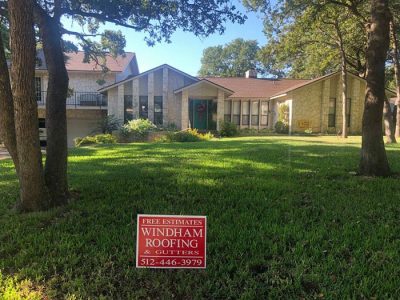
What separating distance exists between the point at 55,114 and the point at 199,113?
69.4 ft

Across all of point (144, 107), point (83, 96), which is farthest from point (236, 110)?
point (83, 96)

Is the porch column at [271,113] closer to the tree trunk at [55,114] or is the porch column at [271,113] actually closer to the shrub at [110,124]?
the shrub at [110,124]

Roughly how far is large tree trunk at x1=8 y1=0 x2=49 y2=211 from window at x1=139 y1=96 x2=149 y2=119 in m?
20.9

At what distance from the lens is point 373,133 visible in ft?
23.6

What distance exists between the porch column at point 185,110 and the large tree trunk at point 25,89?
68.5 ft

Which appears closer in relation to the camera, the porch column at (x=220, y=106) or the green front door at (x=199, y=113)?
the porch column at (x=220, y=106)

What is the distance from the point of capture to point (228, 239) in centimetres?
416

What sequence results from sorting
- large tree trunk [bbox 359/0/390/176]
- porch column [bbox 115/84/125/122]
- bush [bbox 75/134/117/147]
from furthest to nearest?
porch column [bbox 115/84/125/122], bush [bbox 75/134/117/147], large tree trunk [bbox 359/0/390/176]

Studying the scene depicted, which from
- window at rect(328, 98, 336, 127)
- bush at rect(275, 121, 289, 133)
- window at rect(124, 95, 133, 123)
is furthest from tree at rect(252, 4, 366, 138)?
window at rect(124, 95, 133, 123)

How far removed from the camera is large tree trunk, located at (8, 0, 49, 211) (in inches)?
179

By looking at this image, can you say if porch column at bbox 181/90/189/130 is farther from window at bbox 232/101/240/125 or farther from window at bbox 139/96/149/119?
window at bbox 232/101/240/125

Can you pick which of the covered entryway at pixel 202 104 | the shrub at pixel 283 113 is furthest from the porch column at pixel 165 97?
the shrub at pixel 283 113

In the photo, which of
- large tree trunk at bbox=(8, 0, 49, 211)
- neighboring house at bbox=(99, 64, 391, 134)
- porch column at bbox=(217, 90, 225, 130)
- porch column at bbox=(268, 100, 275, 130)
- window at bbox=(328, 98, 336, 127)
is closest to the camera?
large tree trunk at bbox=(8, 0, 49, 211)

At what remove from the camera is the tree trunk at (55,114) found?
554 centimetres
